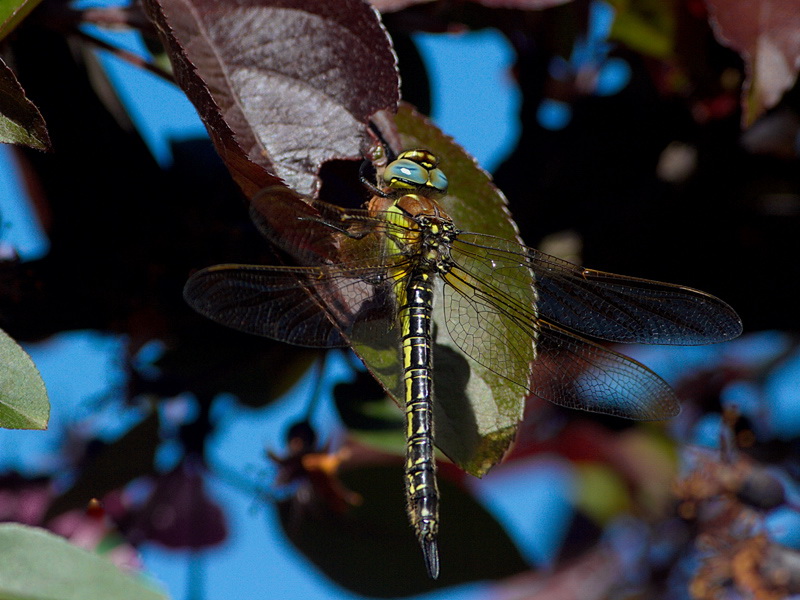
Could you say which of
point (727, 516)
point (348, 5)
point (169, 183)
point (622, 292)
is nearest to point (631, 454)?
point (727, 516)

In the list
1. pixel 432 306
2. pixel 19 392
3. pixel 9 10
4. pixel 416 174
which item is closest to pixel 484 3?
pixel 416 174

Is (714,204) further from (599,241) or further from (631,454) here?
(631,454)

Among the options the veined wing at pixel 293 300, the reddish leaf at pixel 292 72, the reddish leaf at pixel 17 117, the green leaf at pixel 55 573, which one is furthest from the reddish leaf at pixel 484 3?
the green leaf at pixel 55 573

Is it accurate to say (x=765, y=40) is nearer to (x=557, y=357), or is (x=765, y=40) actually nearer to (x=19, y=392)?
(x=557, y=357)

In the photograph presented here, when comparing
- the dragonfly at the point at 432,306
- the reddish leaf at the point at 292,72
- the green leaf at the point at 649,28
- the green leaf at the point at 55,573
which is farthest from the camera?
the green leaf at the point at 649,28

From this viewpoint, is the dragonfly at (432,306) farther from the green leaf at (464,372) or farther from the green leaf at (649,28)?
the green leaf at (649,28)

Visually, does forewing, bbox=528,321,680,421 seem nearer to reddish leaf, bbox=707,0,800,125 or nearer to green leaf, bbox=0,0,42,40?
reddish leaf, bbox=707,0,800,125
